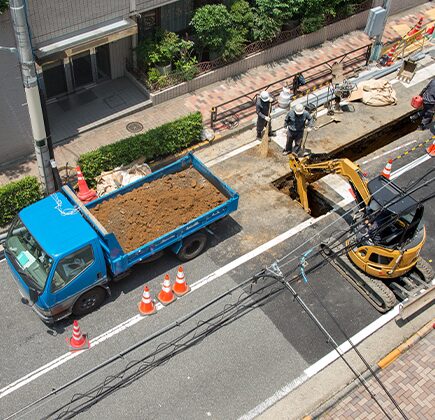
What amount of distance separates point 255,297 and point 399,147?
7.73m

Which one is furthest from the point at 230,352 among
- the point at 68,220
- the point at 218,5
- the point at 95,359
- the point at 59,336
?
the point at 218,5

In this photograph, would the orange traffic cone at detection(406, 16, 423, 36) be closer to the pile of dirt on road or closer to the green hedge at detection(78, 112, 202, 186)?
the green hedge at detection(78, 112, 202, 186)

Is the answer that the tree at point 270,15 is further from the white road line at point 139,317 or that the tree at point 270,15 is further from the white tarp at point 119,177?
the white road line at point 139,317

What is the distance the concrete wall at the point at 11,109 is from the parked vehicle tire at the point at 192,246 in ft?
20.3

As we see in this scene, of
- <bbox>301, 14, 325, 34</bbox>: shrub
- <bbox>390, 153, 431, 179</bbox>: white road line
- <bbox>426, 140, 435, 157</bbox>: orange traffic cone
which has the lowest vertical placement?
<bbox>390, 153, 431, 179</bbox>: white road line

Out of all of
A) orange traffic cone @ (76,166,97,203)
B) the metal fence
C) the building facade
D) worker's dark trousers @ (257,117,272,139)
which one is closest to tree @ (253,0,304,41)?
the metal fence

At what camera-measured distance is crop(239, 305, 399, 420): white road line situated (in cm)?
1187

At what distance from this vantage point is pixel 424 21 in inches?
998

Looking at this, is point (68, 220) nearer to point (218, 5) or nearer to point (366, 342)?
point (366, 342)

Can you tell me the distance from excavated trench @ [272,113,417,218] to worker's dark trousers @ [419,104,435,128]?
2.42 feet

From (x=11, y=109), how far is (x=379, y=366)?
38.3 feet

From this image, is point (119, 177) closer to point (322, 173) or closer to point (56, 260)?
point (56, 260)

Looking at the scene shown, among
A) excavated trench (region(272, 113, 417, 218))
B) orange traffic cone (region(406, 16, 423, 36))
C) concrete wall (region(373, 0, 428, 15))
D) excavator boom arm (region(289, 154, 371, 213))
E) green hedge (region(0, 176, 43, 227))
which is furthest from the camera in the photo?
concrete wall (region(373, 0, 428, 15))

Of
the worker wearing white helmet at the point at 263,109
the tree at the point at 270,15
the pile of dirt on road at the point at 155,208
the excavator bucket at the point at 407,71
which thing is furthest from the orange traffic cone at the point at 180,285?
the excavator bucket at the point at 407,71
